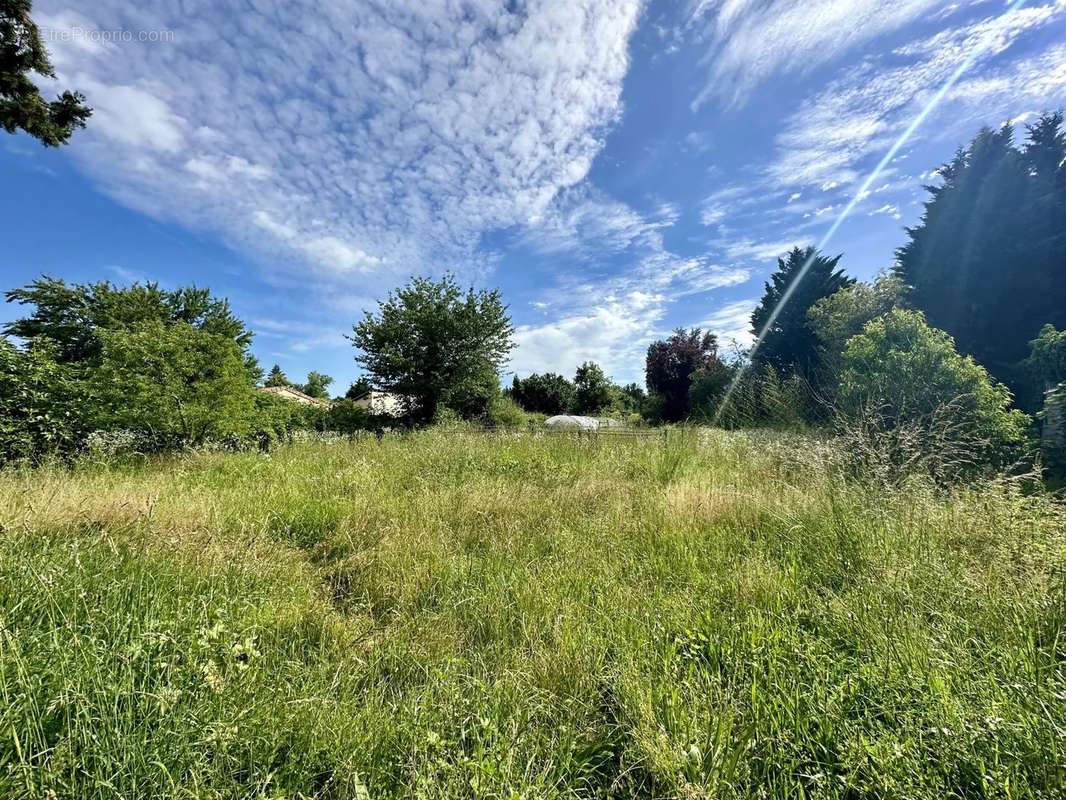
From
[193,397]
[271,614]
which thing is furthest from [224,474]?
[271,614]

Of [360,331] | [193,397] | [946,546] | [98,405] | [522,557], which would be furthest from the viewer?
[360,331]

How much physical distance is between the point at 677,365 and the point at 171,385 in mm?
21875

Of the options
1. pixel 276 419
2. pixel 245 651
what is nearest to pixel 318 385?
pixel 276 419

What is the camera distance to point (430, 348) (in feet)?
49.1

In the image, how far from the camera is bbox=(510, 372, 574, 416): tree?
3288 centimetres

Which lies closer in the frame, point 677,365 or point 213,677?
point 213,677

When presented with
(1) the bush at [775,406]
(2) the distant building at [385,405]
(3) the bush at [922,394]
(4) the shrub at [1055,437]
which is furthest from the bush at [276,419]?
(4) the shrub at [1055,437]

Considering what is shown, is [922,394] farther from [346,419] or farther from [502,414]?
[346,419]

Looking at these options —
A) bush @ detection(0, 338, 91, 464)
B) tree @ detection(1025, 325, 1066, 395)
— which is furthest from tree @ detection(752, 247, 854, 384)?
bush @ detection(0, 338, 91, 464)

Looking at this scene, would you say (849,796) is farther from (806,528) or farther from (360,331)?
(360,331)

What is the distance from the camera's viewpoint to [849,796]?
1.21m

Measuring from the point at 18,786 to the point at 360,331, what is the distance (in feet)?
50.4

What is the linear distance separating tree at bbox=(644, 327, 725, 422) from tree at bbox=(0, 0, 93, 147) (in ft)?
74.3

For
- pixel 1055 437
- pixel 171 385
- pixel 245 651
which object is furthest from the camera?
pixel 171 385
